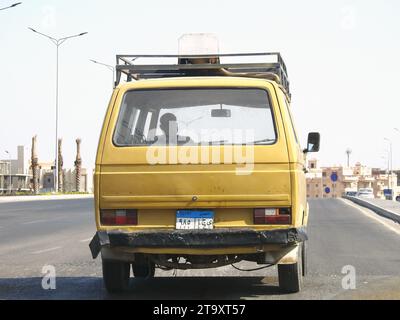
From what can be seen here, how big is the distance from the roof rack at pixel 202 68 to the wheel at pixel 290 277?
2008 millimetres

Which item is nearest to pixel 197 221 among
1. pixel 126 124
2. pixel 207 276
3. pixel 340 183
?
pixel 126 124

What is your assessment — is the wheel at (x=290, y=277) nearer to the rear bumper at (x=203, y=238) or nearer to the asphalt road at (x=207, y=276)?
the asphalt road at (x=207, y=276)

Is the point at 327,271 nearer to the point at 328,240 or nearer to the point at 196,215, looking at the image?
the point at 196,215

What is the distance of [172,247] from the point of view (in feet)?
25.8

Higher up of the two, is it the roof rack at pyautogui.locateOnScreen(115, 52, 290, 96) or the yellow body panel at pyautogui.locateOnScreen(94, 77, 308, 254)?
the roof rack at pyautogui.locateOnScreen(115, 52, 290, 96)

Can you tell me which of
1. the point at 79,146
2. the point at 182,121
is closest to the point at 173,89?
the point at 182,121

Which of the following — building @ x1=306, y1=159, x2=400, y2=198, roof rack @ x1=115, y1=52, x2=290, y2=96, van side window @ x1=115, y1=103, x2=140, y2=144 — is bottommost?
building @ x1=306, y1=159, x2=400, y2=198

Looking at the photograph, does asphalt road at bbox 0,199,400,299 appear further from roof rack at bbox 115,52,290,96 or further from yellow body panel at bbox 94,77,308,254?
roof rack at bbox 115,52,290,96

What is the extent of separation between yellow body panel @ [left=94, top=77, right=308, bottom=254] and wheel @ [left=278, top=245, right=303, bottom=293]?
2.28ft

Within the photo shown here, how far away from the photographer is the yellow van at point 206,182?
7.81 m

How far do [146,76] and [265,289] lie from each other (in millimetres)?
2829

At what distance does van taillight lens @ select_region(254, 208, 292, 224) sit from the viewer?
25.7ft

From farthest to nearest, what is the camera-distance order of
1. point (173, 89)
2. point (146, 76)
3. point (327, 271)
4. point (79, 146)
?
point (79, 146) < point (327, 271) < point (146, 76) < point (173, 89)

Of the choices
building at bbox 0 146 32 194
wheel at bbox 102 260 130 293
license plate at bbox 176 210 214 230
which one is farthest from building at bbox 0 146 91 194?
license plate at bbox 176 210 214 230
